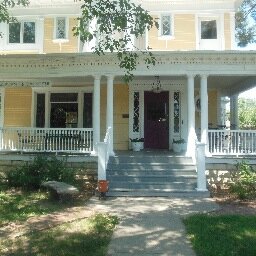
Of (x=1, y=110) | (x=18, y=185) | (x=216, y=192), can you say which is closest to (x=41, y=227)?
(x=18, y=185)

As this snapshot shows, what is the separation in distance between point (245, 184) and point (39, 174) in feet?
21.1

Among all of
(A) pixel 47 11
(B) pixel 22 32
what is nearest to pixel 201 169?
(A) pixel 47 11

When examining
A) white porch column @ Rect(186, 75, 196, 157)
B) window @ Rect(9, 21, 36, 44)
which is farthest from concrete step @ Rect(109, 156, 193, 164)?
window @ Rect(9, 21, 36, 44)

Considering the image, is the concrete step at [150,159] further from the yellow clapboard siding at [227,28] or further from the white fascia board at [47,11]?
the white fascia board at [47,11]

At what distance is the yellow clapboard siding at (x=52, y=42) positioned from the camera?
16.8 meters

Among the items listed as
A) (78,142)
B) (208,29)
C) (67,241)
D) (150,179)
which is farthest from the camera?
(208,29)

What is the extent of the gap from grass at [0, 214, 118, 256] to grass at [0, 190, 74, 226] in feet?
4.65

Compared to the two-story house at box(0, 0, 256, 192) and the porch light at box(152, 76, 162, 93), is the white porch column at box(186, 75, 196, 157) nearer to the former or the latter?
the two-story house at box(0, 0, 256, 192)

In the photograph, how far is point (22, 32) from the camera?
1712 cm

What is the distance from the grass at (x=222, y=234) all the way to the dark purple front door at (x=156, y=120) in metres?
7.90

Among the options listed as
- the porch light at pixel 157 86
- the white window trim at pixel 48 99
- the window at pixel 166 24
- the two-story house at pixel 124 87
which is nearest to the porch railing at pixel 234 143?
the two-story house at pixel 124 87

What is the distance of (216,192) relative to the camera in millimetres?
11805

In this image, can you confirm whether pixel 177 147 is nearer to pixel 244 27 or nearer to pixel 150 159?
pixel 150 159

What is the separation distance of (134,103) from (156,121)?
4.16ft
